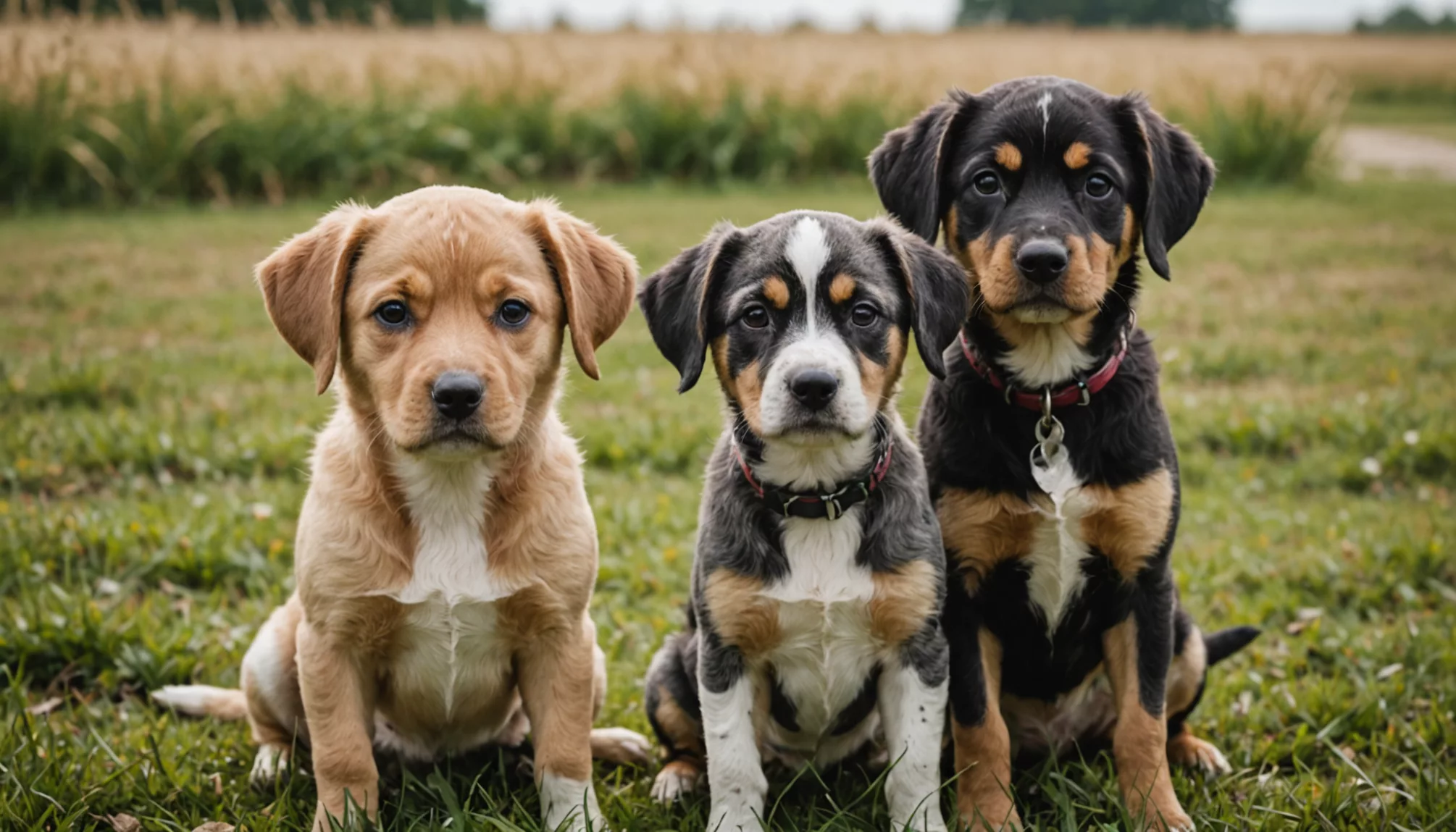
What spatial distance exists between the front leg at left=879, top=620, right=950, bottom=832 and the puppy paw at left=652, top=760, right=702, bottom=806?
2.35ft

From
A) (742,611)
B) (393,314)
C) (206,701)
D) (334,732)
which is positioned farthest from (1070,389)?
(206,701)

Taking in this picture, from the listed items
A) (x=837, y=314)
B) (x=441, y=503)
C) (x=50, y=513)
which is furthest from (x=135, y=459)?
(x=837, y=314)

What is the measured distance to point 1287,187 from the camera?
17.4 m

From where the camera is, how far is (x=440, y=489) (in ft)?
11.8

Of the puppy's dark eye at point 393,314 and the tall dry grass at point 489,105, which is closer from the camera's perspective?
the puppy's dark eye at point 393,314

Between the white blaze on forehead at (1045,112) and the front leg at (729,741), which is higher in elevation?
the white blaze on forehead at (1045,112)

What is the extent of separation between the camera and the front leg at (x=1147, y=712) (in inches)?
143

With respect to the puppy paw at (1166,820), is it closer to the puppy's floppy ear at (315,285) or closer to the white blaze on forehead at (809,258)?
the white blaze on forehead at (809,258)

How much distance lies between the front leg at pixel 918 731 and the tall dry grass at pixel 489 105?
13.1 m

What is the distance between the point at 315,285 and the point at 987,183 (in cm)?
212

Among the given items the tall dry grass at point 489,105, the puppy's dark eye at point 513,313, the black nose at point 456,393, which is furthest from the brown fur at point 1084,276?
the tall dry grass at point 489,105

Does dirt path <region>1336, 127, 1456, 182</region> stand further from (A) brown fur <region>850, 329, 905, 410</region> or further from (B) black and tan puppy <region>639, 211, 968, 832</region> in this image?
(B) black and tan puppy <region>639, 211, 968, 832</region>

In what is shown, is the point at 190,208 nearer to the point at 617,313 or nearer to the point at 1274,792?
the point at 617,313

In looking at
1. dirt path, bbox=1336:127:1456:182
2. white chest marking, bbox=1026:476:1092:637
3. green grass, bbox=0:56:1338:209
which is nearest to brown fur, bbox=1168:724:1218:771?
white chest marking, bbox=1026:476:1092:637
